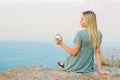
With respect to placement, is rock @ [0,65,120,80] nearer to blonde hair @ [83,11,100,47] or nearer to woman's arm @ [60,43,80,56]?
woman's arm @ [60,43,80,56]

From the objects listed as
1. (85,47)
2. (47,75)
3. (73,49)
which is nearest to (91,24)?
(85,47)

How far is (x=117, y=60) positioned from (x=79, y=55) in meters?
3.57

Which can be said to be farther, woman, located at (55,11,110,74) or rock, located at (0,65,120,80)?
woman, located at (55,11,110,74)

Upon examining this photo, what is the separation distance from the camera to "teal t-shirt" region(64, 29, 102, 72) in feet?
20.5

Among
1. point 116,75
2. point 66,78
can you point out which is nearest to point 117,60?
point 116,75

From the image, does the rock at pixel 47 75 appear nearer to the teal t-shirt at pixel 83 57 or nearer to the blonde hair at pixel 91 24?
the teal t-shirt at pixel 83 57

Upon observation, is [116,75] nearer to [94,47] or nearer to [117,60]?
[94,47]

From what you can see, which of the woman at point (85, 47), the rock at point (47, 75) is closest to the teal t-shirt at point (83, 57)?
the woman at point (85, 47)

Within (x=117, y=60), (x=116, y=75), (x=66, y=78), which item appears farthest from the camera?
(x=117, y=60)

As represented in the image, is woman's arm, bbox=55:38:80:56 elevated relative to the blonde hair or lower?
lower

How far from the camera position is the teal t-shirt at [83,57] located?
6.25 meters

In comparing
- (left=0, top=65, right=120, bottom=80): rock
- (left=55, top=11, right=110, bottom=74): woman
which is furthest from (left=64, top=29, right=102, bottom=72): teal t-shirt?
(left=0, top=65, right=120, bottom=80): rock

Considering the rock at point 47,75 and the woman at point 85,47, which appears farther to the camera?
the woman at point 85,47

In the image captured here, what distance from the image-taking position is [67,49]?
6.22m
